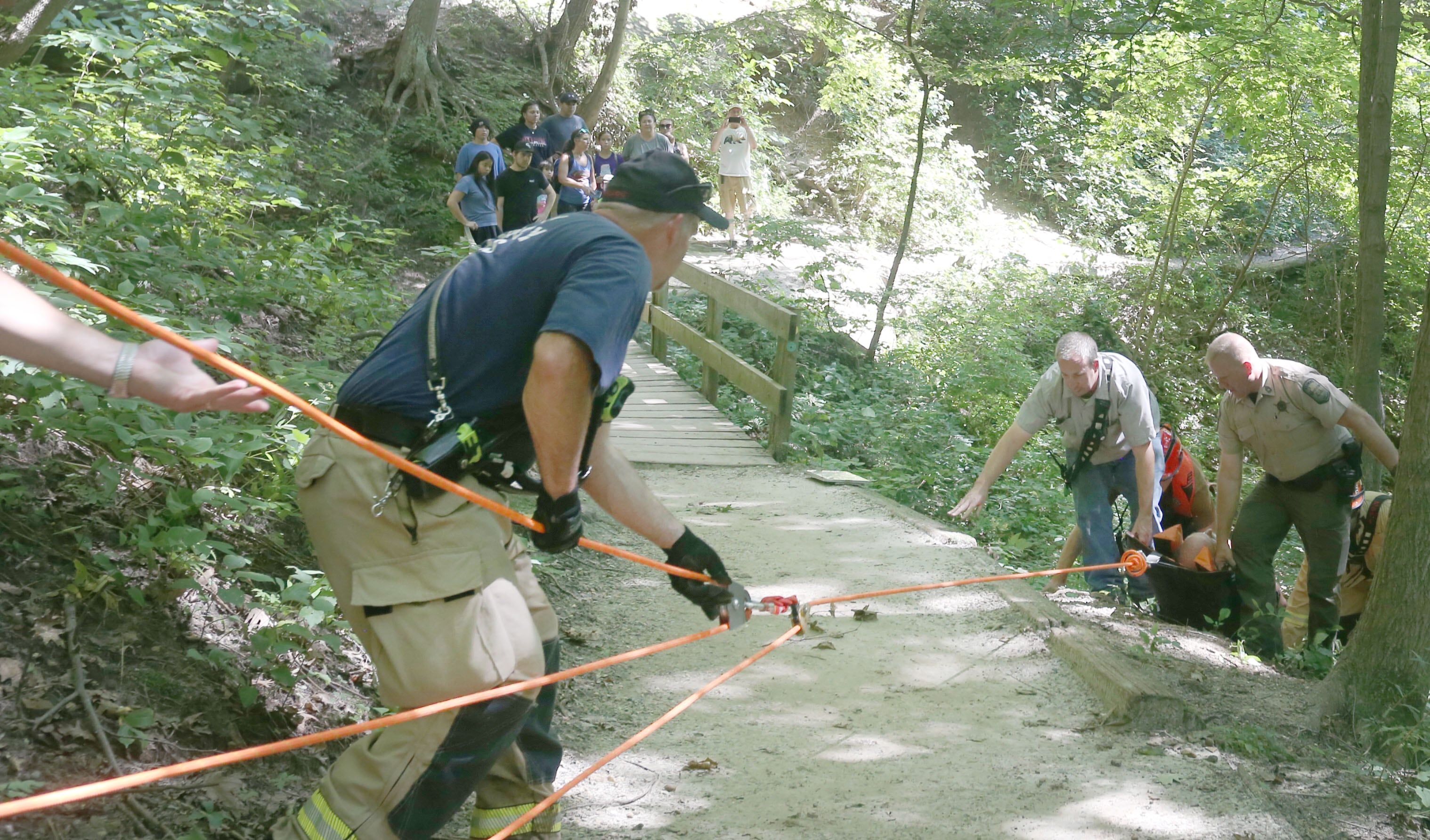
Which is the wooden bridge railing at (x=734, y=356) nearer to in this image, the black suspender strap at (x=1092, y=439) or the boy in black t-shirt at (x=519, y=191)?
the boy in black t-shirt at (x=519, y=191)

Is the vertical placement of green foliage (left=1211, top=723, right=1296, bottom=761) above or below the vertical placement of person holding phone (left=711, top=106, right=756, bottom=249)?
below

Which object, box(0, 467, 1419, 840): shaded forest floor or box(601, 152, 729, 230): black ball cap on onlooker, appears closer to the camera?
box(601, 152, 729, 230): black ball cap on onlooker

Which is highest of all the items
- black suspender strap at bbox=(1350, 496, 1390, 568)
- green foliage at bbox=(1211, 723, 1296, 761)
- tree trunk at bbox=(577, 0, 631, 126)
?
tree trunk at bbox=(577, 0, 631, 126)

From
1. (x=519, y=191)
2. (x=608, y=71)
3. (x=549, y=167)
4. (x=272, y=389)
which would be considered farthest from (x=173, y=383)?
(x=608, y=71)

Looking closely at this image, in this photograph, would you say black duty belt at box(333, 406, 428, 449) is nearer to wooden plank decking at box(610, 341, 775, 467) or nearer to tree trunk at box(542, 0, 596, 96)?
wooden plank decking at box(610, 341, 775, 467)

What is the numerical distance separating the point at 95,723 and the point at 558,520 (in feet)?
4.37

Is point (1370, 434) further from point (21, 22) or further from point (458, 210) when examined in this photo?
point (458, 210)

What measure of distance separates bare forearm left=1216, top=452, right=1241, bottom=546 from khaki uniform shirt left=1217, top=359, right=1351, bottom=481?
0.07 meters

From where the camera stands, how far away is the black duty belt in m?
2.43

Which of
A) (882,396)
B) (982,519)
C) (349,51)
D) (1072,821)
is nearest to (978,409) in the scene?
(882,396)

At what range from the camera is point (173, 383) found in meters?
1.59

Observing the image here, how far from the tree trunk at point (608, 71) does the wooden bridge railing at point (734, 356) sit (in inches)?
289

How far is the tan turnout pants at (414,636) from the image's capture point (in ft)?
7.56

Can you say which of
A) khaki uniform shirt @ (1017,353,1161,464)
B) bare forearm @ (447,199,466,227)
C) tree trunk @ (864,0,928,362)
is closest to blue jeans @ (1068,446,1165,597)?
khaki uniform shirt @ (1017,353,1161,464)
